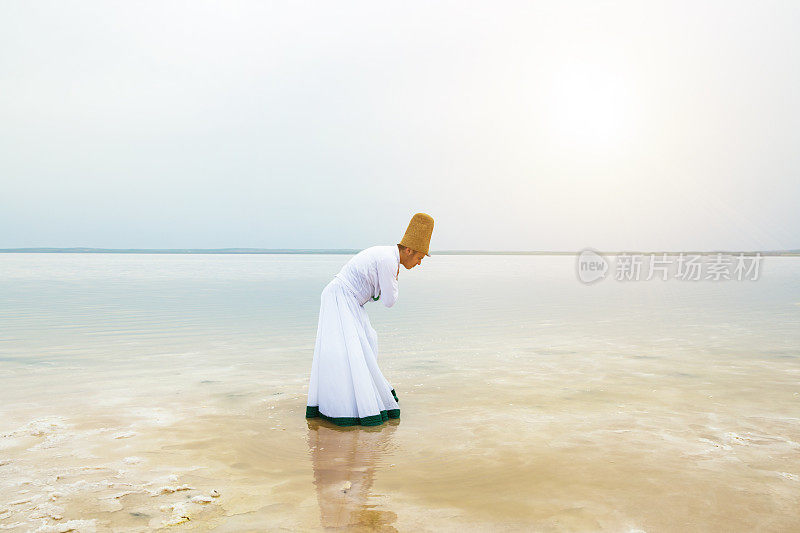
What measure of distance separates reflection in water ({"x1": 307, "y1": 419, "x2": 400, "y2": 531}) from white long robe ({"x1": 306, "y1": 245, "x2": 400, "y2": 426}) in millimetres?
148

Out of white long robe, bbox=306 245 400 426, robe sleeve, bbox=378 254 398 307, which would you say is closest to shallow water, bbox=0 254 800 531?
white long robe, bbox=306 245 400 426

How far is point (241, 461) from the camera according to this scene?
→ 14.6 ft

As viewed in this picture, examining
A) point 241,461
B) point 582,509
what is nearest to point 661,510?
point 582,509

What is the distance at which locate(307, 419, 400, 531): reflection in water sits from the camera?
3.39 m

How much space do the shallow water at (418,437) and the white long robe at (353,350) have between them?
187 mm

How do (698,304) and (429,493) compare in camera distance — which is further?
(698,304)

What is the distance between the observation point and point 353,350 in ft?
17.9

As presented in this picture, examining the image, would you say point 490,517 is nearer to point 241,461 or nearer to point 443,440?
point 443,440

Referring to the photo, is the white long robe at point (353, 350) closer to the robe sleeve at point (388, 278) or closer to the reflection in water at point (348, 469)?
the robe sleeve at point (388, 278)

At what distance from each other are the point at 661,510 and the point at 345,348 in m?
2.96

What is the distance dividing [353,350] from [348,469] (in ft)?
4.52

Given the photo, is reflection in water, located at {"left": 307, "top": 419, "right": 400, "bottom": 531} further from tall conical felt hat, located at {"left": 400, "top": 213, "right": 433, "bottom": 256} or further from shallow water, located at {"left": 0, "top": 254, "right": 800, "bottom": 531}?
tall conical felt hat, located at {"left": 400, "top": 213, "right": 433, "bottom": 256}

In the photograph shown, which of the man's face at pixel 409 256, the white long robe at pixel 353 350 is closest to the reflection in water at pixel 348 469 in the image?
the white long robe at pixel 353 350

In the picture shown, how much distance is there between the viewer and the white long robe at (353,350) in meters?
5.42
